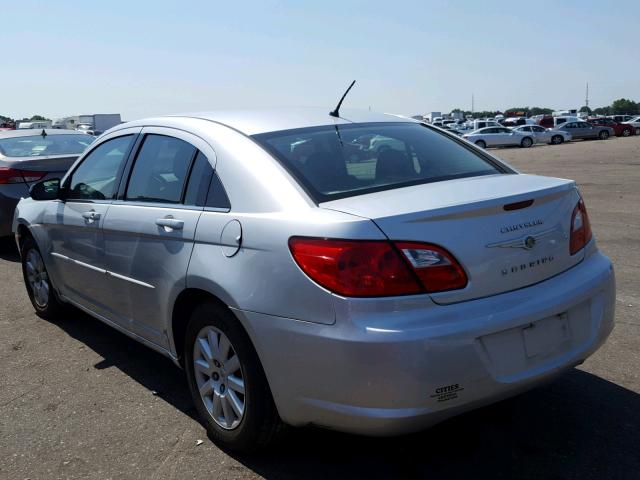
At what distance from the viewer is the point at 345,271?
2.71 metres

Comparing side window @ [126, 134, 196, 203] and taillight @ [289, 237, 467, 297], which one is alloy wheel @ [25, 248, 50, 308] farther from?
taillight @ [289, 237, 467, 297]

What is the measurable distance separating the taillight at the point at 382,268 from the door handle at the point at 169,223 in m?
1.03

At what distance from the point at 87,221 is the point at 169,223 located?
116 centimetres

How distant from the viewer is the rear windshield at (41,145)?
878cm

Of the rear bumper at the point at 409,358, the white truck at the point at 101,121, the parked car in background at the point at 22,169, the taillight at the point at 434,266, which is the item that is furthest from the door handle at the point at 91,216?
the white truck at the point at 101,121

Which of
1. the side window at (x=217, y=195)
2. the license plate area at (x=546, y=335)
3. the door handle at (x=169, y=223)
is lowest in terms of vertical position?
the license plate area at (x=546, y=335)

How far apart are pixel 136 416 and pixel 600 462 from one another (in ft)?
8.01

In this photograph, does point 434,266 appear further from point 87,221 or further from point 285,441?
point 87,221

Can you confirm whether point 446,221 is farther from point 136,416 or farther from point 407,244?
point 136,416

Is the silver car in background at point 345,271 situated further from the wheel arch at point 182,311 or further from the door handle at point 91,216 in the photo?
the door handle at point 91,216

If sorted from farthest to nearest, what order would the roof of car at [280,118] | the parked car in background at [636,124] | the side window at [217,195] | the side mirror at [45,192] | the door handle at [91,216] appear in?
the parked car in background at [636,124] → the side mirror at [45,192] → the door handle at [91,216] → the roof of car at [280,118] → the side window at [217,195]

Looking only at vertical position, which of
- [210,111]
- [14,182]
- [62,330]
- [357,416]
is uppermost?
[210,111]

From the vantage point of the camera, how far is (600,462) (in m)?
3.12

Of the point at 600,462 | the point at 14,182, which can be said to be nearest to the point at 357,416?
the point at 600,462
